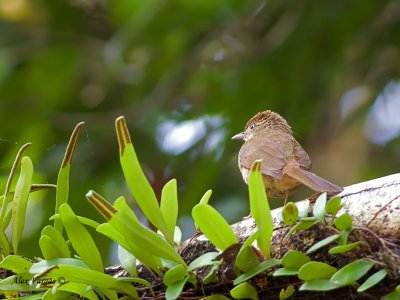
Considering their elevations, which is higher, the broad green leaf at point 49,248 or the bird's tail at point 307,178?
the broad green leaf at point 49,248

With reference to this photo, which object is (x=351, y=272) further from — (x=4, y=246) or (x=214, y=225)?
(x=4, y=246)

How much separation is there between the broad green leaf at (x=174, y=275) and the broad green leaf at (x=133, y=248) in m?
0.07

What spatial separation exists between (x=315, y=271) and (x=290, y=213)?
0.17m

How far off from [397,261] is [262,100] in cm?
360

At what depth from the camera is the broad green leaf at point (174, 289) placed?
76.6 inches

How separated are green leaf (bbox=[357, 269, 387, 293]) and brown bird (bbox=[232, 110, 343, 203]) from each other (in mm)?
1009

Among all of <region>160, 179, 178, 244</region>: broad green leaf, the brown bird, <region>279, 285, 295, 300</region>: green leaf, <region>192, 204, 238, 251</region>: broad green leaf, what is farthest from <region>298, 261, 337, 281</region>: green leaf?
the brown bird

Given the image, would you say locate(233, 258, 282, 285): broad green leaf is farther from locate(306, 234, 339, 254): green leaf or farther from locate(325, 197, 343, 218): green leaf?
locate(325, 197, 343, 218): green leaf

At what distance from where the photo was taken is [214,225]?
2.01 m

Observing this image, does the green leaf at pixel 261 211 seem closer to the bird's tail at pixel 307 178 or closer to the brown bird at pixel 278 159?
the bird's tail at pixel 307 178

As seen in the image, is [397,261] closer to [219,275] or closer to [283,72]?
[219,275]

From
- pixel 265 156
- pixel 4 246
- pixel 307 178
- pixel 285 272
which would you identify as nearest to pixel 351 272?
pixel 285 272

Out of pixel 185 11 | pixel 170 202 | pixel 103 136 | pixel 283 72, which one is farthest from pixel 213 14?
pixel 170 202

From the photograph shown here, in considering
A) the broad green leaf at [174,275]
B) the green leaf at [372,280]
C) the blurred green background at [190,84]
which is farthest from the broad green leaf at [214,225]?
the blurred green background at [190,84]
